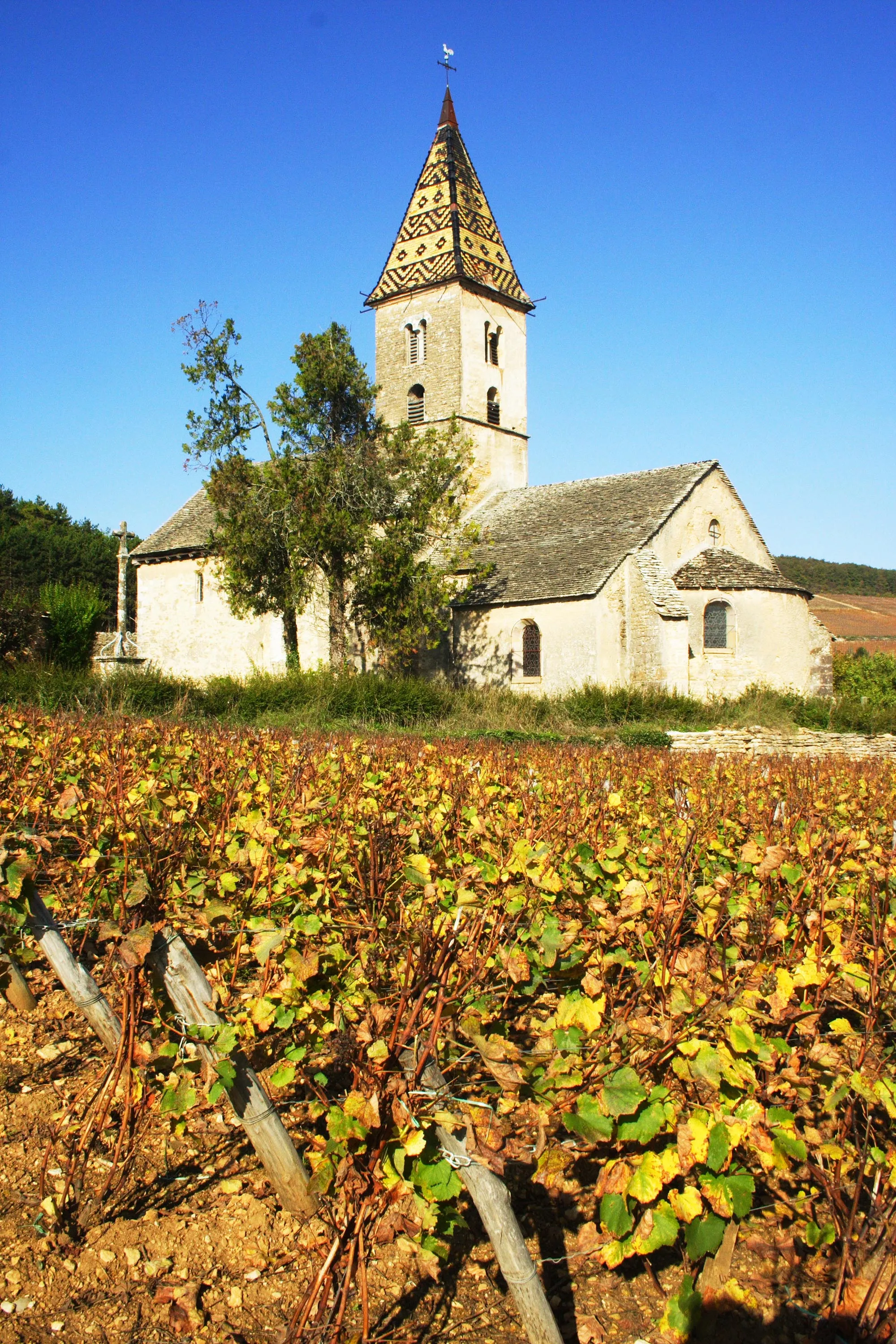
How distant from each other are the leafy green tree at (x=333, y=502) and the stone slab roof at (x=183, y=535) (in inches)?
228

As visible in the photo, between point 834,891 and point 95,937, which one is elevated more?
point 834,891

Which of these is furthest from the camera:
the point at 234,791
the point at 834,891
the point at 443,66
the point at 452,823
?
the point at 443,66

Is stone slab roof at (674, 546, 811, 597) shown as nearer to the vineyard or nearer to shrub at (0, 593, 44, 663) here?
shrub at (0, 593, 44, 663)

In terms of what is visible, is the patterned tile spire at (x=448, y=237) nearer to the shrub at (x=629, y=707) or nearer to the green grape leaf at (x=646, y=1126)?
the shrub at (x=629, y=707)

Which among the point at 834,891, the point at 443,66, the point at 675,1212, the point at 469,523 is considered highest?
the point at 443,66

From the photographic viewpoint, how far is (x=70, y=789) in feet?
12.2

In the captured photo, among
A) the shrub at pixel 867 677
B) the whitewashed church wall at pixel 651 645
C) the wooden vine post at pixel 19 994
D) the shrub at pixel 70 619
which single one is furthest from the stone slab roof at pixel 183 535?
the wooden vine post at pixel 19 994

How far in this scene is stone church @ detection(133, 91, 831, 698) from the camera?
24422 mm

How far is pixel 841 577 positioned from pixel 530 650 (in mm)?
50337

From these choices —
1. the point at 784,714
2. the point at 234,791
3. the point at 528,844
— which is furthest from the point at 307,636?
the point at 528,844

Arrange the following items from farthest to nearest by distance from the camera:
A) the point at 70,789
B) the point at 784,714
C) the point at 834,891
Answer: the point at 784,714 → the point at 834,891 → the point at 70,789

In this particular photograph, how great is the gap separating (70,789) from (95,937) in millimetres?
1161

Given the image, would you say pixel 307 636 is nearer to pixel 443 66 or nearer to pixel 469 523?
pixel 469 523

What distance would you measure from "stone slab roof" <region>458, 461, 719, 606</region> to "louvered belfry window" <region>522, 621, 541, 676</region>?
93 cm
